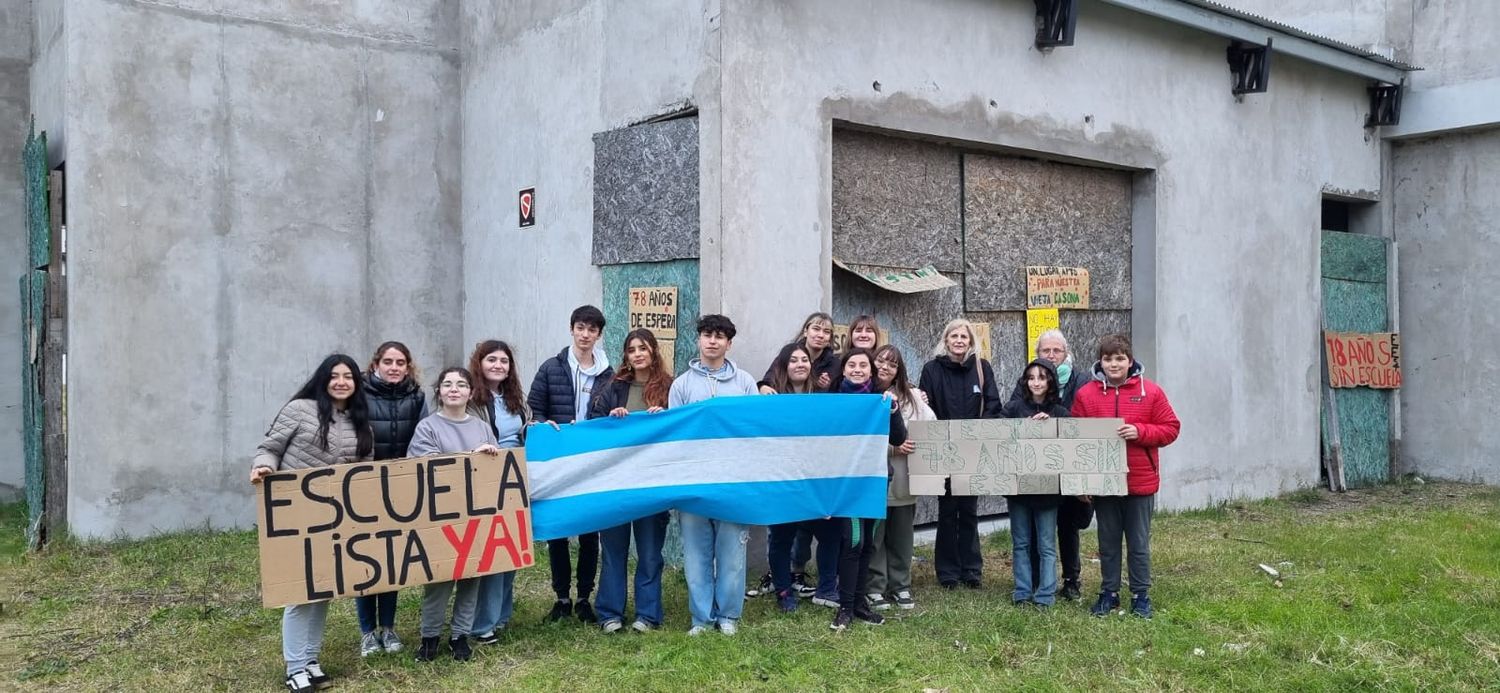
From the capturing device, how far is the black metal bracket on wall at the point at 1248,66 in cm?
1045

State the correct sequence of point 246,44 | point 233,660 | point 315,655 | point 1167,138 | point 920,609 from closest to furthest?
1. point 315,655
2. point 233,660
3. point 920,609
4. point 246,44
5. point 1167,138

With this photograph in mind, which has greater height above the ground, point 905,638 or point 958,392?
point 958,392

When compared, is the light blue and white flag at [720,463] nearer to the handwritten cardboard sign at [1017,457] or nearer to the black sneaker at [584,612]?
→ the handwritten cardboard sign at [1017,457]

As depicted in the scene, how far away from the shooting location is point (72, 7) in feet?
28.3

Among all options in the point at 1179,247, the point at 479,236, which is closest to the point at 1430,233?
the point at 1179,247

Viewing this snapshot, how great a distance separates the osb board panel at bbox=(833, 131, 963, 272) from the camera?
321 inches

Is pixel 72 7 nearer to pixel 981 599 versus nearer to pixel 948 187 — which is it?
pixel 948 187

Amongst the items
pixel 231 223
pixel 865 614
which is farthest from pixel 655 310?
pixel 231 223

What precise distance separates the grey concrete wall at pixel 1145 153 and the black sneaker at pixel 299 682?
3.24m

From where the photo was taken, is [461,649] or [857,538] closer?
[461,649]

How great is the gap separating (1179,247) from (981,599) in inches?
187

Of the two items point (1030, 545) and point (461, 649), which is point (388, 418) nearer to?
point (461, 649)

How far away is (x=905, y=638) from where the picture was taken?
588 centimetres

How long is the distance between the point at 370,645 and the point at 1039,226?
20.0 feet
